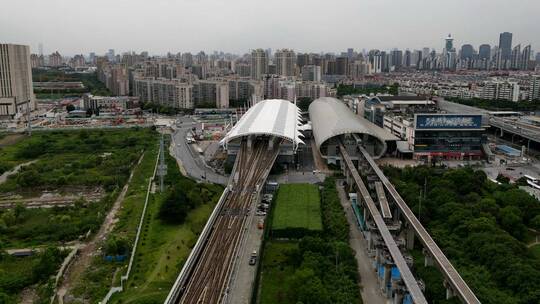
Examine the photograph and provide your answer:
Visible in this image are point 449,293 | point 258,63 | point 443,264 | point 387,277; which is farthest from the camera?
point 258,63

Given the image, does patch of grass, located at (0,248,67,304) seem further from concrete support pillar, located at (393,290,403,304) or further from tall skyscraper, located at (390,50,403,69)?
tall skyscraper, located at (390,50,403,69)

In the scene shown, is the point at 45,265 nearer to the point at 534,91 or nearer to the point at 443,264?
the point at 443,264

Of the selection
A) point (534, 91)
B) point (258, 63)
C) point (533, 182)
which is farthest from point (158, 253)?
point (258, 63)

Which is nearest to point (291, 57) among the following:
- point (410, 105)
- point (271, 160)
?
point (410, 105)

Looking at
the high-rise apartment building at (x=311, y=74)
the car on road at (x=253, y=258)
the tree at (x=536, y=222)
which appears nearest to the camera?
the car on road at (x=253, y=258)

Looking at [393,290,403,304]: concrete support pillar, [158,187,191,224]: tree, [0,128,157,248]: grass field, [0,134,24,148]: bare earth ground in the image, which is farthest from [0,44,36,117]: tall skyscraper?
[393,290,403,304]: concrete support pillar

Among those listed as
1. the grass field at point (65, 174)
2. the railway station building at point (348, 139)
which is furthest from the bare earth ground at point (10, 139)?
the railway station building at point (348, 139)

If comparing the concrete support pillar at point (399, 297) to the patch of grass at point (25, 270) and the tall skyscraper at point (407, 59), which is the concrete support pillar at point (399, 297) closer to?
the patch of grass at point (25, 270)
